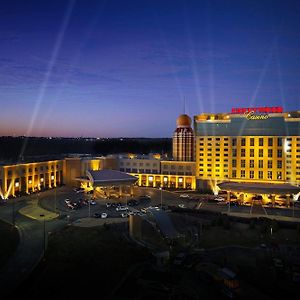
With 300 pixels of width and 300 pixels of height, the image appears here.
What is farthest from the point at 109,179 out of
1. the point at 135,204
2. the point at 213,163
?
Result: the point at 213,163

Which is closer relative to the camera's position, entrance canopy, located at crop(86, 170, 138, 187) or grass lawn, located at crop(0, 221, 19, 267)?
grass lawn, located at crop(0, 221, 19, 267)

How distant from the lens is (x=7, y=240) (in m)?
43.9

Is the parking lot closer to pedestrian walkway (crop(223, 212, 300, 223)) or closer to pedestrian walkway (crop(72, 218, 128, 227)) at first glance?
pedestrian walkway (crop(223, 212, 300, 223))

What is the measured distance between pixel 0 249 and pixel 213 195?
4865 centimetres

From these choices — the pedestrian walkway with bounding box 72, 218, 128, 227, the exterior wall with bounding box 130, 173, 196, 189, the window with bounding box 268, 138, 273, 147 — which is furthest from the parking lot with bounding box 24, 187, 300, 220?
the window with bounding box 268, 138, 273, 147

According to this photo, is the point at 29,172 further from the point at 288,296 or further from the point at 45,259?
the point at 288,296

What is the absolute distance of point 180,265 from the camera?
36.6m

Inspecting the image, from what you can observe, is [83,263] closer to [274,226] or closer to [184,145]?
[274,226]

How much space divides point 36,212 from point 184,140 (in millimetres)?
43558

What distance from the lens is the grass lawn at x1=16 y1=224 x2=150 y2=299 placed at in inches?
1235

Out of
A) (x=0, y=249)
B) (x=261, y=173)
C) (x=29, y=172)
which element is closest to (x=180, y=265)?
(x=0, y=249)

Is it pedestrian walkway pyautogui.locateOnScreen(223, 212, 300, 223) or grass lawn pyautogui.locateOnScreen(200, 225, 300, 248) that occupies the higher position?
pedestrian walkway pyautogui.locateOnScreen(223, 212, 300, 223)

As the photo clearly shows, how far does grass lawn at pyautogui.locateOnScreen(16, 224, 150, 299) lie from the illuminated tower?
44.3 metres

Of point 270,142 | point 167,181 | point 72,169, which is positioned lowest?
point 167,181
